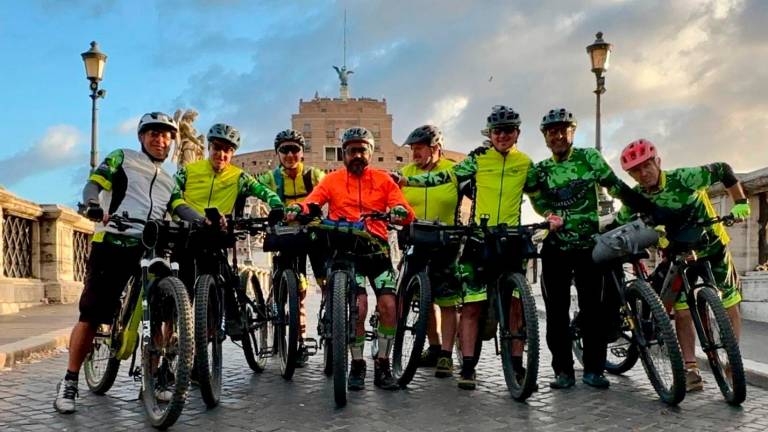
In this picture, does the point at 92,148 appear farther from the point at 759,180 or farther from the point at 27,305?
the point at 759,180

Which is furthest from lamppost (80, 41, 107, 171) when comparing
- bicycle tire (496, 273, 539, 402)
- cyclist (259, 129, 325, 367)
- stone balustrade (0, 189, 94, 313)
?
bicycle tire (496, 273, 539, 402)

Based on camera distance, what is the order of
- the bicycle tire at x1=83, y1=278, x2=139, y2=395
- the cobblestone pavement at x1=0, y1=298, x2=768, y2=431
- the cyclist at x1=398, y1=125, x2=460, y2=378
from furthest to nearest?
the cyclist at x1=398, y1=125, x2=460, y2=378
the bicycle tire at x1=83, y1=278, x2=139, y2=395
the cobblestone pavement at x1=0, y1=298, x2=768, y2=431

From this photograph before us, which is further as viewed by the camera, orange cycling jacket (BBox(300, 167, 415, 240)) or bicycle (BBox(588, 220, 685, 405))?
orange cycling jacket (BBox(300, 167, 415, 240))

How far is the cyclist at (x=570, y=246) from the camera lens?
5660 mm

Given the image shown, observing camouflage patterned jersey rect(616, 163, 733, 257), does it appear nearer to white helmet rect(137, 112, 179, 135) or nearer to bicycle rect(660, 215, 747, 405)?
bicycle rect(660, 215, 747, 405)

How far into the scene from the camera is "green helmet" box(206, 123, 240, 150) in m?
6.04

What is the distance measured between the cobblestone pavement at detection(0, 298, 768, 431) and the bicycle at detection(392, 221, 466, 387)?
23cm

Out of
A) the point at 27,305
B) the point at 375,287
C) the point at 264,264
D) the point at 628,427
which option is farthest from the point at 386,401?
the point at 264,264

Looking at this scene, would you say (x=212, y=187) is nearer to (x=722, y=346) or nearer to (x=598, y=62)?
(x=722, y=346)

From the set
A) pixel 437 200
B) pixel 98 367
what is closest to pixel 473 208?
pixel 437 200

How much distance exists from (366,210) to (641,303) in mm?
2039

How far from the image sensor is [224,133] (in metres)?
6.04

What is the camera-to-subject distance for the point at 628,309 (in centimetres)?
540

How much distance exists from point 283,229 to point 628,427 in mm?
2897
